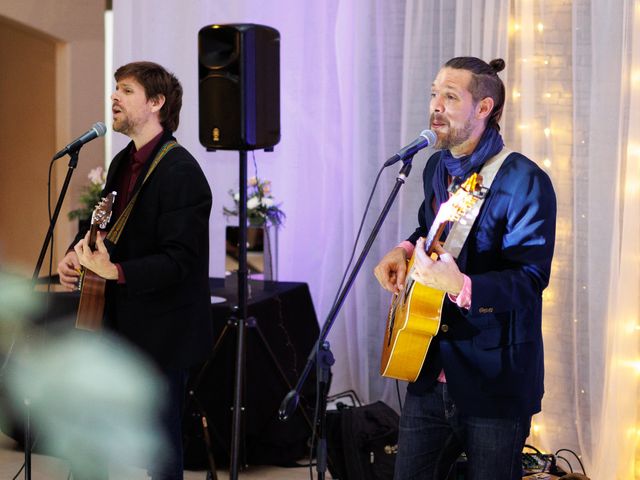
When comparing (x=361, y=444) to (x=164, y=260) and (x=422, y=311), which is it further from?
(x=422, y=311)

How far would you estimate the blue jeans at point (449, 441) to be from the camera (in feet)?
6.90

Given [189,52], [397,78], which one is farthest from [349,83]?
[189,52]

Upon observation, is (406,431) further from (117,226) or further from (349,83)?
(349,83)

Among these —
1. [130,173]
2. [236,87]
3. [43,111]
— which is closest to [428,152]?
[236,87]

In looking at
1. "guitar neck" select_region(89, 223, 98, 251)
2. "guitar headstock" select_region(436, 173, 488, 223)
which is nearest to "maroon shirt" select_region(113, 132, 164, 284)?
"guitar neck" select_region(89, 223, 98, 251)

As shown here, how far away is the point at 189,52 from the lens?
16.4ft

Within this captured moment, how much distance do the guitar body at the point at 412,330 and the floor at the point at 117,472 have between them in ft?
5.79

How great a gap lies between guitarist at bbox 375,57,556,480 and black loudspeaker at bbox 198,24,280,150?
1161 millimetres

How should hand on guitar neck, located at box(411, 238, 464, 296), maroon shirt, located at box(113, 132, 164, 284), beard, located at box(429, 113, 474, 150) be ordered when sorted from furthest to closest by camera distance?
maroon shirt, located at box(113, 132, 164, 284) → beard, located at box(429, 113, 474, 150) → hand on guitar neck, located at box(411, 238, 464, 296)

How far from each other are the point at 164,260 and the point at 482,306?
1.03 metres

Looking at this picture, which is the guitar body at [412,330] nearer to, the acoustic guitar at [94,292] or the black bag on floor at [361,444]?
the acoustic guitar at [94,292]

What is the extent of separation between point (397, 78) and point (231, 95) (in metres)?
1.39

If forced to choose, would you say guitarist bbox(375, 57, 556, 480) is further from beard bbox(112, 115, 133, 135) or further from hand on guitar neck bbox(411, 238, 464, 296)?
beard bbox(112, 115, 133, 135)

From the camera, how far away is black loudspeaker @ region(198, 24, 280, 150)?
3273 millimetres
